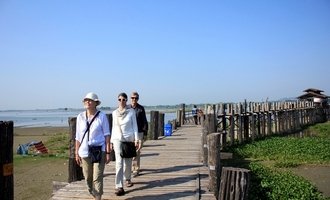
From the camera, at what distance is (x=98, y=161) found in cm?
562

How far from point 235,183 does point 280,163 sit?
394 inches

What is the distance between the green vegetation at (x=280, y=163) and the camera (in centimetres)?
994

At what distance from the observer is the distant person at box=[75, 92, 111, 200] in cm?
562

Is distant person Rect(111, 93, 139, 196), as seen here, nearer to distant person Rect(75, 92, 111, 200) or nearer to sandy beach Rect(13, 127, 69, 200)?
distant person Rect(75, 92, 111, 200)

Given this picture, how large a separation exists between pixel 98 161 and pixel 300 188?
702 centimetres

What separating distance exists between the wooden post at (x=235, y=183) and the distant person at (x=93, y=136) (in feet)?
6.37

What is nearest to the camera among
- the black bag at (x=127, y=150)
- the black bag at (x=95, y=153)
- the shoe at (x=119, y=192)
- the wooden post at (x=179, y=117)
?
the black bag at (x=95, y=153)

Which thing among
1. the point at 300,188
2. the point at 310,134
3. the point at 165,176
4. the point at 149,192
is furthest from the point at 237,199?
the point at 310,134

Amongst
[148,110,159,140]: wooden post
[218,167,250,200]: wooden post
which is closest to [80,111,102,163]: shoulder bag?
[218,167,250,200]: wooden post

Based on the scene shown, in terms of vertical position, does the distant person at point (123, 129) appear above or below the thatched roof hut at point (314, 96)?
below

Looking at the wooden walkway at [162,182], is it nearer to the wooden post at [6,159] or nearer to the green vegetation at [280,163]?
the wooden post at [6,159]

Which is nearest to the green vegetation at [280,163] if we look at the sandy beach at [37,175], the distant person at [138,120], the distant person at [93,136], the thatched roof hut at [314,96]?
the distant person at [138,120]

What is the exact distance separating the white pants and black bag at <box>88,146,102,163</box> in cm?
82


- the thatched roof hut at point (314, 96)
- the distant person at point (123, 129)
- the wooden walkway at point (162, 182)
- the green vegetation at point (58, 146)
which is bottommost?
the green vegetation at point (58, 146)
